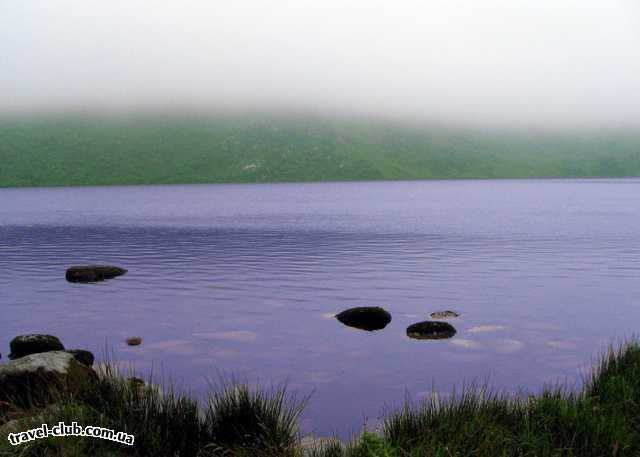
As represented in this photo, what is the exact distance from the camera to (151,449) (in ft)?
40.3

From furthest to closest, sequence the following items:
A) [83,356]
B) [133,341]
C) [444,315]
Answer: [444,315]
[133,341]
[83,356]

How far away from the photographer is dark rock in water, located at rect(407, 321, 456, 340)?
103ft

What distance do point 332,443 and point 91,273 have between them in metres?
46.2

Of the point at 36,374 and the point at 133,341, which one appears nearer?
the point at 36,374

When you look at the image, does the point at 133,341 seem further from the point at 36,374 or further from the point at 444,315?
the point at 444,315

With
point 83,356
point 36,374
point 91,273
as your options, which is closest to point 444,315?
point 83,356

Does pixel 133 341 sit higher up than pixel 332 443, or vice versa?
pixel 332 443

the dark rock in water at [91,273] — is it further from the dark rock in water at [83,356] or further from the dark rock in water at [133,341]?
the dark rock in water at [83,356]

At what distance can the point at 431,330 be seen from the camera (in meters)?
32.1

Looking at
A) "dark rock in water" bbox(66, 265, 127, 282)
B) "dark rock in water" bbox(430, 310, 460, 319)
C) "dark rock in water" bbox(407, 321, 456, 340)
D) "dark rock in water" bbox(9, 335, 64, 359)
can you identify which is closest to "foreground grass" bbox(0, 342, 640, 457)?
"dark rock in water" bbox(9, 335, 64, 359)

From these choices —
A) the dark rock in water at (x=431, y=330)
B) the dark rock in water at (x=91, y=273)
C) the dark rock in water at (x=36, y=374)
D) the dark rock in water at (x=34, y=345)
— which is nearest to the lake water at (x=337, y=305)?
the dark rock in water at (x=431, y=330)

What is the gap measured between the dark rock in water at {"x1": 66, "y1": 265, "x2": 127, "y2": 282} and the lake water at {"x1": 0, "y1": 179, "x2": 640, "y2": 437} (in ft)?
3.48

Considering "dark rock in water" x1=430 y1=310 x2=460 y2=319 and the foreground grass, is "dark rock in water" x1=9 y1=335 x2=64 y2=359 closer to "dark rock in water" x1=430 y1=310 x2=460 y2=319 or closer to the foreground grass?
the foreground grass

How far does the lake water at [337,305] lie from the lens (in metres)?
25.5
